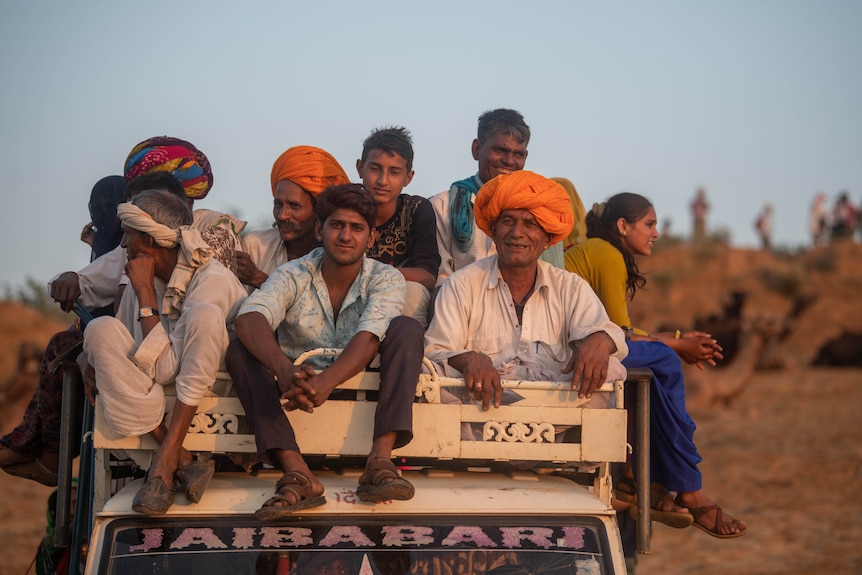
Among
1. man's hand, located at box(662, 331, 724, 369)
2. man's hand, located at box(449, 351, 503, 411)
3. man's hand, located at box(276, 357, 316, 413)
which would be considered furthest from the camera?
man's hand, located at box(662, 331, 724, 369)

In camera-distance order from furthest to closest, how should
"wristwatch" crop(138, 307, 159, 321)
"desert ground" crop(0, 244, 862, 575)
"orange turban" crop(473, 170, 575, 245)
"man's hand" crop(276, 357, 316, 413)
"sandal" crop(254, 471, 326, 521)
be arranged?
"desert ground" crop(0, 244, 862, 575) < "orange turban" crop(473, 170, 575, 245) < "wristwatch" crop(138, 307, 159, 321) < "man's hand" crop(276, 357, 316, 413) < "sandal" crop(254, 471, 326, 521)

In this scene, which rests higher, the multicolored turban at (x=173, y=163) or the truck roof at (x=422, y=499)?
the multicolored turban at (x=173, y=163)

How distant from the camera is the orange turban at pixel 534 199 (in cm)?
532

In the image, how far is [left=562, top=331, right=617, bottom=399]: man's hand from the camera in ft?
15.5

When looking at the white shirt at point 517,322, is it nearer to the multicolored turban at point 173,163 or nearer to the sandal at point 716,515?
the sandal at point 716,515

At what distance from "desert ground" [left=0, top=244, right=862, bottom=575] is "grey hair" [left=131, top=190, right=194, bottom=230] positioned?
9963mm

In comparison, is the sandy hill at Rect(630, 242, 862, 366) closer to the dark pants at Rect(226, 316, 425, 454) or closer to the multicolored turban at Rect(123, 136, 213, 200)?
the multicolored turban at Rect(123, 136, 213, 200)

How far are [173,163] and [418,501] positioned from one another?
9.63 ft

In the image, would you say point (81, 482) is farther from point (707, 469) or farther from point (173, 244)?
point (707, 469)

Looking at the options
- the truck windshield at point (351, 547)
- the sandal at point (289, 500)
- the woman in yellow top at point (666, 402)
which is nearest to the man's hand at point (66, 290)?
the truck windshield at point (351, 547)

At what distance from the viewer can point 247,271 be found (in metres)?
5.88

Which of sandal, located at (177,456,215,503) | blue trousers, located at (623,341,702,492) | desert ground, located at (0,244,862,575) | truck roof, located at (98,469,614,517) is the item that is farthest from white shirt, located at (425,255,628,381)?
desert ground, located at (0,244,862,575)

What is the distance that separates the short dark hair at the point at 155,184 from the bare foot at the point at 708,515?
299 cm

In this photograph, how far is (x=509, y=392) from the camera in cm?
470
